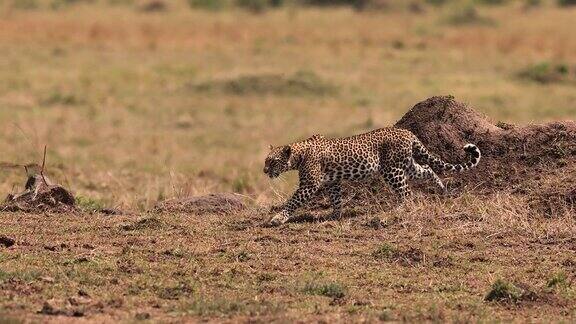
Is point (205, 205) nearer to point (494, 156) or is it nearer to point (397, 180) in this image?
point (397, 180)

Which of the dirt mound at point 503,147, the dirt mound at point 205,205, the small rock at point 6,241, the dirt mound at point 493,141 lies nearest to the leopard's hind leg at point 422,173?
the dirt mound at point 503,147

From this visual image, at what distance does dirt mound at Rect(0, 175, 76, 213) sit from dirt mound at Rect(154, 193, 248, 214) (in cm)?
100

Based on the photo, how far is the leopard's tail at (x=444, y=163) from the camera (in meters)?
13.5

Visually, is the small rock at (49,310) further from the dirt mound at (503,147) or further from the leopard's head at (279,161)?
the dirt mound at (503,147)

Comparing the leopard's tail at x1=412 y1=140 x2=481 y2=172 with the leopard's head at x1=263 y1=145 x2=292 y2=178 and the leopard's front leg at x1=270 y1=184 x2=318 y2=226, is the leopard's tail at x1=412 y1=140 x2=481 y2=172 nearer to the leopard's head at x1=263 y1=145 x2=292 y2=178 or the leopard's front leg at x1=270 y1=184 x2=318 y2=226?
the leopard's front leg at x1=270 y1=184 x2=318 y2=226

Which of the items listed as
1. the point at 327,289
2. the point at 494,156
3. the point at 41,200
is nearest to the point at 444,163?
the point at 494,156

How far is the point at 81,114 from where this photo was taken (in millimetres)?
26469

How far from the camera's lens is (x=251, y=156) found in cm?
2209

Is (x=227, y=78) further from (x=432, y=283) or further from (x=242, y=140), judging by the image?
(x=432, y=283)

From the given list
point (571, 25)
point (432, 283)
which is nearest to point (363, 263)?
point (432, 283)

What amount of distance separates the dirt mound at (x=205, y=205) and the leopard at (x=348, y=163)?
98cm

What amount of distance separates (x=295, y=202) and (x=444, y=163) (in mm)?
1870

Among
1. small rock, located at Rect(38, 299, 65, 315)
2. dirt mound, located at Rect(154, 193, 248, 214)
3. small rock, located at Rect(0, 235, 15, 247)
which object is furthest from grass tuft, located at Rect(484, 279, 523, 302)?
dirt mound, located at Rect(154, 193, 248, 214)

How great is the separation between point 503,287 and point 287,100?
61.7ft
